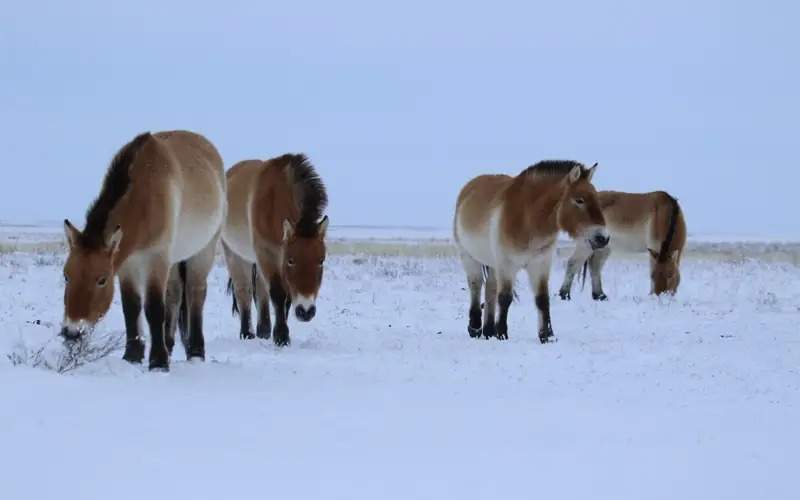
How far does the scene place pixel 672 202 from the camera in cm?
1823

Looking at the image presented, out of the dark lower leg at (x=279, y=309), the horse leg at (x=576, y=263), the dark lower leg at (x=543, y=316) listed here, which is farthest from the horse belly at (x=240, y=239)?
the horse leg at (x=576, y=263)

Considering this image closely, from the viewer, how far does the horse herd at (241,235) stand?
658 centimetres

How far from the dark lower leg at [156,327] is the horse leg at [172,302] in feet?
4.08

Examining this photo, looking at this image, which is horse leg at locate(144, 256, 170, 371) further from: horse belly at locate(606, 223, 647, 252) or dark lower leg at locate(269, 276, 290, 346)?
horse belly at locate(606, 223, 647, 252)

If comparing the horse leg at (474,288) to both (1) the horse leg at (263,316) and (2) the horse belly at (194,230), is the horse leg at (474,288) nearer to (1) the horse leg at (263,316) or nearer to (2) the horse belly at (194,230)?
(1) the horse leg at (263,316)

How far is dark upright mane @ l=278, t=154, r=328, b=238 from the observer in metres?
8.76

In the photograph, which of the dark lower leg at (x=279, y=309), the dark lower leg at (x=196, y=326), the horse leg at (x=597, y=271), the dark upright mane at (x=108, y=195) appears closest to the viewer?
the dark upright mane at (x=108, y=195)

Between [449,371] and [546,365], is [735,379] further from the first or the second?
[449,371]

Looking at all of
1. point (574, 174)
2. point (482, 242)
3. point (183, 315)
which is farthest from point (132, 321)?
point (574, 174)

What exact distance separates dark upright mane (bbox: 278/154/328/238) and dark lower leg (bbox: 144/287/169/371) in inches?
84.0

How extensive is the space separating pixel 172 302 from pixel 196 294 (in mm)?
383

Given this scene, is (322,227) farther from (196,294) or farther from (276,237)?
(196,294)

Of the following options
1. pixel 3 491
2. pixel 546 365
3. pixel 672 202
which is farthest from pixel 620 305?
pixel 3 491

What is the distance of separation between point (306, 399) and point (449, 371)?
2048 millimetres
